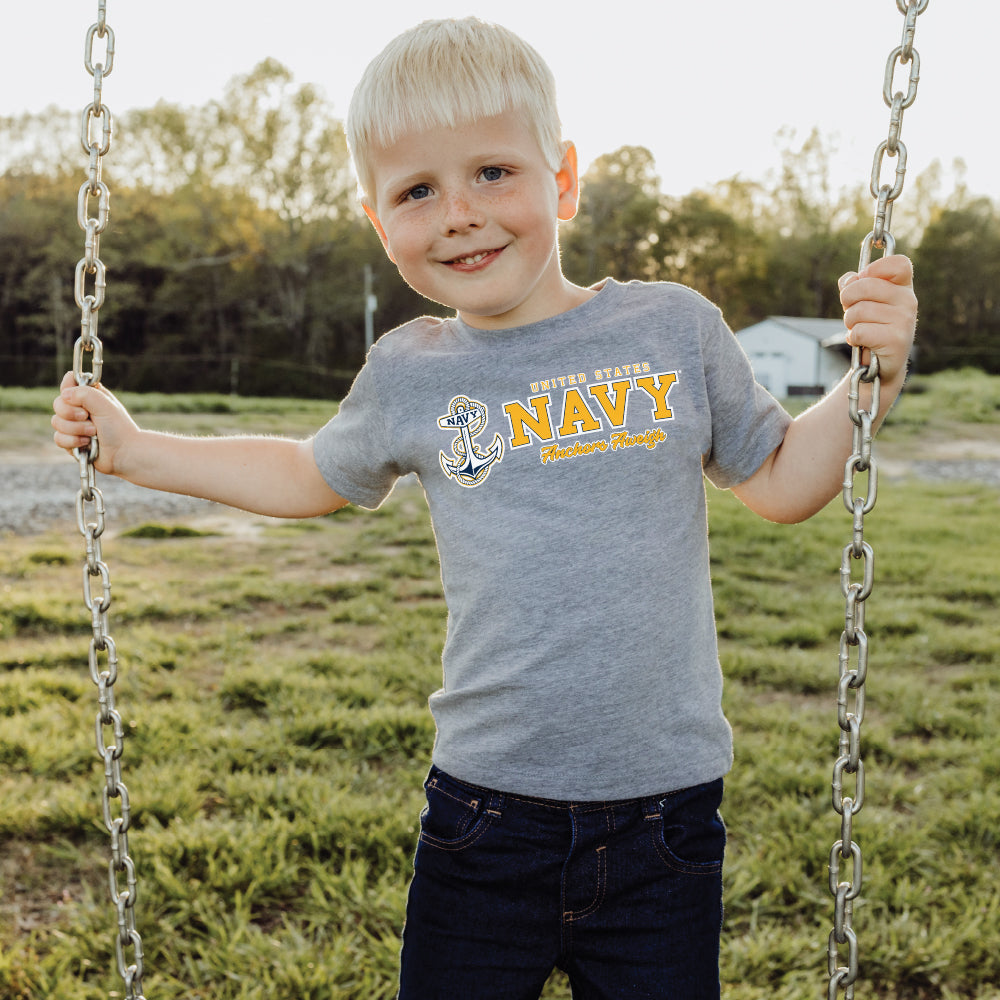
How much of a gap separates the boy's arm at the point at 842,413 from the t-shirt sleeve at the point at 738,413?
2 cm

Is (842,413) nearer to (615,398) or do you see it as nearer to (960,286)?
(615,398)

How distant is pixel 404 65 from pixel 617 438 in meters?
0.67

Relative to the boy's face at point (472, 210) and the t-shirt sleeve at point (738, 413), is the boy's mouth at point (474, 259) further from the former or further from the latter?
the t-shirt sleeve at point (738, 413)

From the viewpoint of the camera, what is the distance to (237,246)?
34156mm

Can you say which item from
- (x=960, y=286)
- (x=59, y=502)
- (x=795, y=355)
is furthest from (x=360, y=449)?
(x=960, y=286)

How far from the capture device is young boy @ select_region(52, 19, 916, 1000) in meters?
1.56

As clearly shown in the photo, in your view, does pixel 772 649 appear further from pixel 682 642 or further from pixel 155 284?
pixel 155 284

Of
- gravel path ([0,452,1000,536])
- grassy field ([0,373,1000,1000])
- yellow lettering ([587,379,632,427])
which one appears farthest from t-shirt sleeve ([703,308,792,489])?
gravel path ([0,452,1000,536])

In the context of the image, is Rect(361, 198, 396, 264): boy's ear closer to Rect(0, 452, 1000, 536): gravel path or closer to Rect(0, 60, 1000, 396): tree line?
Rect(0, 452, 1000, 536): gravel path

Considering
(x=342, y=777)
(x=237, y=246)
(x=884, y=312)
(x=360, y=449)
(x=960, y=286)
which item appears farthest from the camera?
(x=960, y=286)

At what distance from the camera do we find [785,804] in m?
3.21

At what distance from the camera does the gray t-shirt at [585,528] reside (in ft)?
5.14

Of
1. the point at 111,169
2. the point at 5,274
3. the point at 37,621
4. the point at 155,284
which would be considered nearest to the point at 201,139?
the point at 111,169

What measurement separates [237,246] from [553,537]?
34780 millimetres
